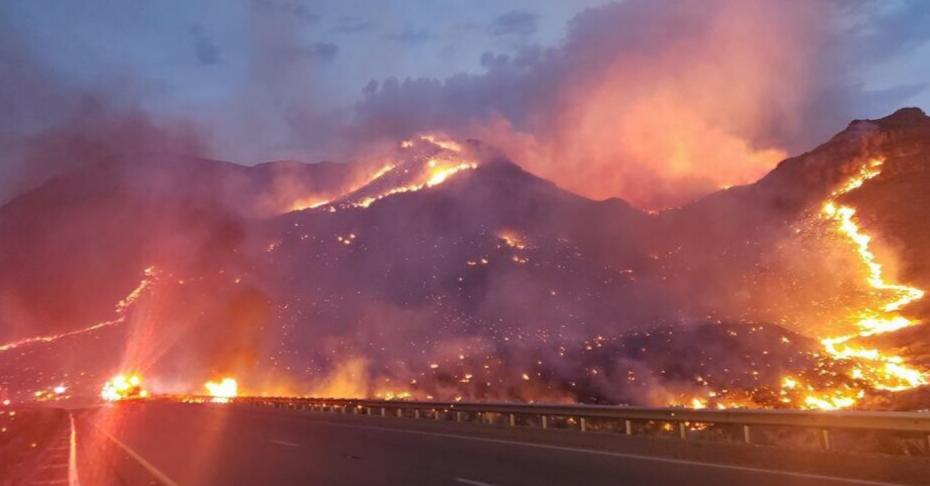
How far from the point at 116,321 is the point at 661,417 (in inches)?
6198

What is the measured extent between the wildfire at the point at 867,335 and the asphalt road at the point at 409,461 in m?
21.0

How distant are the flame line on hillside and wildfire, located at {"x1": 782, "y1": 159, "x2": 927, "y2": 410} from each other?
120 metres

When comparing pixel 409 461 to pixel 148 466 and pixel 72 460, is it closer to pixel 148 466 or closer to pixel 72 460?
pixel 148 466

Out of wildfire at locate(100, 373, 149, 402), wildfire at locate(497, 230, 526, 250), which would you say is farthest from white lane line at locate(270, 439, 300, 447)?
wildfire at locate(497, 230, 526, 250)

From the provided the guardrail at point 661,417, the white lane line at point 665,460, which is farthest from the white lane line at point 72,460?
the guardrail at point 661,417

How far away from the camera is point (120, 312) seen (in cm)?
15838

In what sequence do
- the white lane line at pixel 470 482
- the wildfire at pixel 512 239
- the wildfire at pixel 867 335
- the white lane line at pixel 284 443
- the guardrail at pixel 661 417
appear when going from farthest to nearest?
the wildfire at pixel 512 239 → the wildfire at pixel 867 335 → the white lane line at pixel 284 443 → the guardrail at pixel 661 417 → the white lane line at pixel 470 482

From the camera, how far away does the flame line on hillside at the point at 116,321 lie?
149000mm

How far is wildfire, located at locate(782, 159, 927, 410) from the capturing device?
127ft

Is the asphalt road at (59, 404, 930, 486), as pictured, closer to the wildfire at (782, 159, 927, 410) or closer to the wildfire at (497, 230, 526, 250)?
the wildfire at (782, 159, 927, 410)

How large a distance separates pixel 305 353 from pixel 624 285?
3908 centimetres

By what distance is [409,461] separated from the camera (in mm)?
15609

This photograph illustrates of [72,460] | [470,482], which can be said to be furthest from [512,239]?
[470,482]

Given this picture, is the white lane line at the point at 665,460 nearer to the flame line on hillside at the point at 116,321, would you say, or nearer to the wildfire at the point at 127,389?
the wildfire at the point at 127,389
